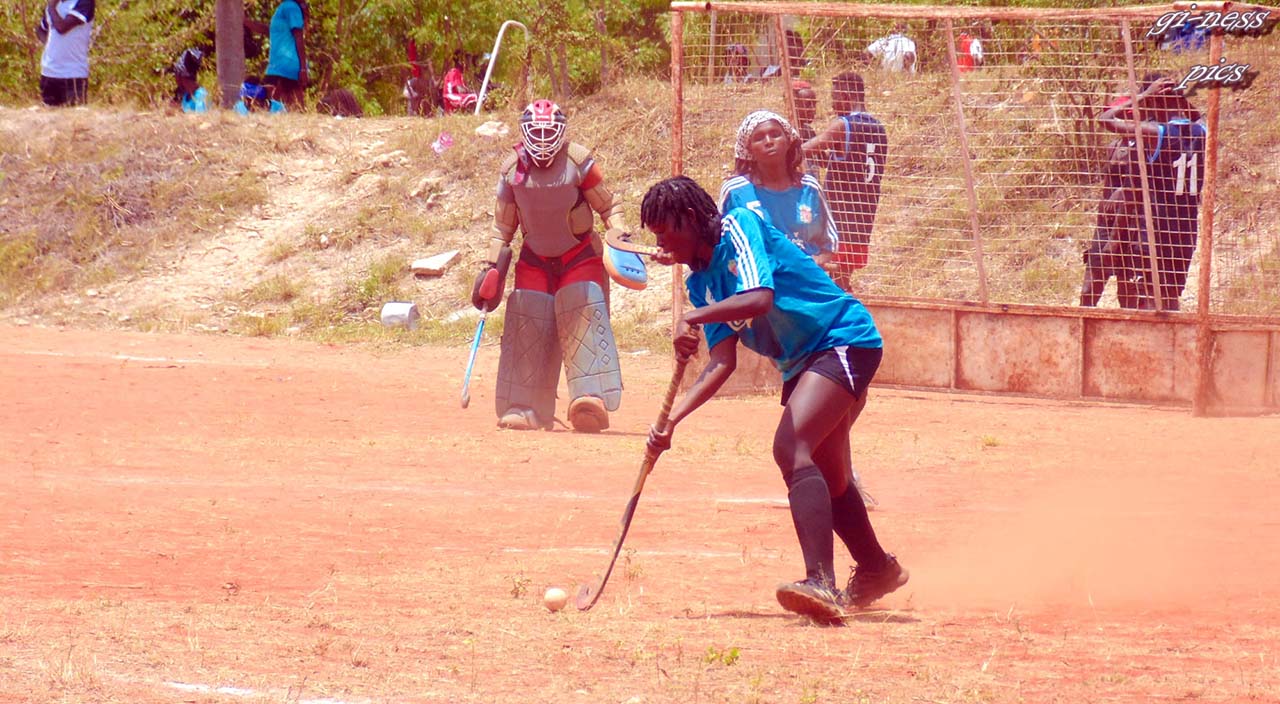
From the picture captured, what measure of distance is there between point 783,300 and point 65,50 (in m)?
15.9

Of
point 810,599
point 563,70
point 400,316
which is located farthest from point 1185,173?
point 563,70

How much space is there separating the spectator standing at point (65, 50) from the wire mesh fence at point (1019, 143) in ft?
22.6

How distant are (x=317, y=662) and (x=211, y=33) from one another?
20.3 m

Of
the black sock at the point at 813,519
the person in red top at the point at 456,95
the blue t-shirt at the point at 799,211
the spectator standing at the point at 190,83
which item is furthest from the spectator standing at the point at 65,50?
the black sock at the point at 813,519

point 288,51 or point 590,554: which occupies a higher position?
point 288,51

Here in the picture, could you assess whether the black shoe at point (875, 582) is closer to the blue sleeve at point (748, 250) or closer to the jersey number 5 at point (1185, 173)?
the blue sleeve at point (748, 250)

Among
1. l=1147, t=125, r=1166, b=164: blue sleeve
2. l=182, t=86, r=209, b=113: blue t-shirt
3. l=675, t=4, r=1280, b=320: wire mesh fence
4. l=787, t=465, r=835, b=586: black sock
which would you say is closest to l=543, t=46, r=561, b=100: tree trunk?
l=675, t=4, r=1280, b=320: wire mesh fence

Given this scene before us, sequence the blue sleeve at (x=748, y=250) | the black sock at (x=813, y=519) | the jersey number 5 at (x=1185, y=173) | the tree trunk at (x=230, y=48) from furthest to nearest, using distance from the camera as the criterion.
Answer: the tree trunk at (x=230, y=48) < the jersey number 5 at (x=1185, y=173) < the black sock at (x=813, y=519) < the blue sleeve at (x=748, y=250)

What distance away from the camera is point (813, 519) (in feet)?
16.7

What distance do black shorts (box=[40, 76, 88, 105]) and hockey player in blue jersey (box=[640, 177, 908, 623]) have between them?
16.2m

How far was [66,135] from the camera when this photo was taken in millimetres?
19078

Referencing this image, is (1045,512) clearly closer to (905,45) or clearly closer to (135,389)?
(135,389)

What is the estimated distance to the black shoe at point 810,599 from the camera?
5.01 metres

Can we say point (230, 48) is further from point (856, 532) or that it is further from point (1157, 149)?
point (856, 532)
